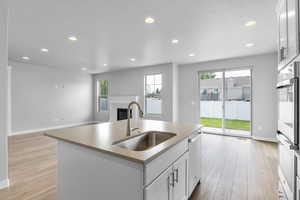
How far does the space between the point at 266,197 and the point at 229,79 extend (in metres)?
4.11

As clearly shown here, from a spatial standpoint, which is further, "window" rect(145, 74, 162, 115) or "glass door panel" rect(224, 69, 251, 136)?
"window" rect(145, 74, 162, 115)

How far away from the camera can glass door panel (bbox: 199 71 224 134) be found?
5500mm

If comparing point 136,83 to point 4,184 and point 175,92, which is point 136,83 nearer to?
point 175,92

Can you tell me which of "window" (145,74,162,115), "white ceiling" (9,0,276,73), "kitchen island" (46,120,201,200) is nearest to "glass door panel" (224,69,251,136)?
"white ceiling" (9,0,276,73)

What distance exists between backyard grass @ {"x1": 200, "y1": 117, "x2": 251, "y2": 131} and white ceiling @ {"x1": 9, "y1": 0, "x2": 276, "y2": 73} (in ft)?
7.70

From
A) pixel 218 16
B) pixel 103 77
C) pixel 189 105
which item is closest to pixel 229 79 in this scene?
pixel 189 105

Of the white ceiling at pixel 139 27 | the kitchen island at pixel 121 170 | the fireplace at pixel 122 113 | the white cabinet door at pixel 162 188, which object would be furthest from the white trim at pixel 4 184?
the fireplace at pixel 122 113

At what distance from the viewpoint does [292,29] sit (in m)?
1.24

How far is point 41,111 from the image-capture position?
6.11 m

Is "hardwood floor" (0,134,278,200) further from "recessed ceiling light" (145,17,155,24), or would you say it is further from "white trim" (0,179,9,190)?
"recessed ceiling light" (145,17,155,24)

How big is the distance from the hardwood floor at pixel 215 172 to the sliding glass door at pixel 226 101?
106cm

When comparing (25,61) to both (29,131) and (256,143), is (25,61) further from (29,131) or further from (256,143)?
(256,143)

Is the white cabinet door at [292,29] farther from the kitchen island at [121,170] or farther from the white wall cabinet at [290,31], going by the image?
the kitchen island at [121,170]

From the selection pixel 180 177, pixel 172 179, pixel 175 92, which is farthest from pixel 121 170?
pixel 175 92
